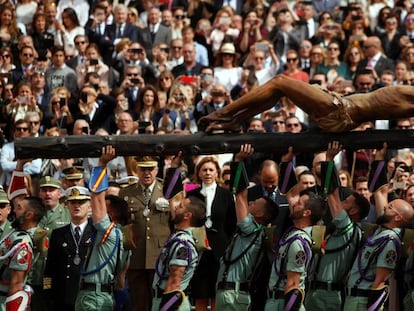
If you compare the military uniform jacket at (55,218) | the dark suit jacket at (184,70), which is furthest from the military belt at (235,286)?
the dark suit jacket at (184,70)

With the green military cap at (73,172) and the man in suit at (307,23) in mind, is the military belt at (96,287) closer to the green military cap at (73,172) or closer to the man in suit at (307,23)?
the green military cap at (73,172)

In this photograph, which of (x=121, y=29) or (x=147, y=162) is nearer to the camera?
(x=147, y=162)

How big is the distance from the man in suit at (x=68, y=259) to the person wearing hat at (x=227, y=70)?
20.3 feet

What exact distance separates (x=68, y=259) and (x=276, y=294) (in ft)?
8.38

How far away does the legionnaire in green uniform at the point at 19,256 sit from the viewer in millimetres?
15891

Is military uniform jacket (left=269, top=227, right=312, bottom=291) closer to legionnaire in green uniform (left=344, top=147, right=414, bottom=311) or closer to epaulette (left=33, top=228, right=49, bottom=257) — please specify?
Answer: legionnaire in green uniform (left=344, top=147, right=414, bottom=311)

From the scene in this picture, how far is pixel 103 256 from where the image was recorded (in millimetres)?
16047

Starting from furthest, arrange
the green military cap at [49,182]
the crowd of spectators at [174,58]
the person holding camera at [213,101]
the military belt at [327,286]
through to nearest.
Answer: the person holding camera at [213,101], the crowd of spectators at [174,58], the green military cap at [49,182], the military belt at [327,286]

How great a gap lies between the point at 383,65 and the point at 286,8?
227cm

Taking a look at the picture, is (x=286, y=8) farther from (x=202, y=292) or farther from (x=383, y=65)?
(x=202, y=292)

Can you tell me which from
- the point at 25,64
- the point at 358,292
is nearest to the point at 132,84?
the point at 25,64

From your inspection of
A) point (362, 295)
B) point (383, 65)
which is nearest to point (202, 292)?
point (362, 295)

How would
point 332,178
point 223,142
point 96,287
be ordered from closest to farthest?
point 223,142 < point 332,178 < point 96,287

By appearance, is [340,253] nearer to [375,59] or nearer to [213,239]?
[213,239]
